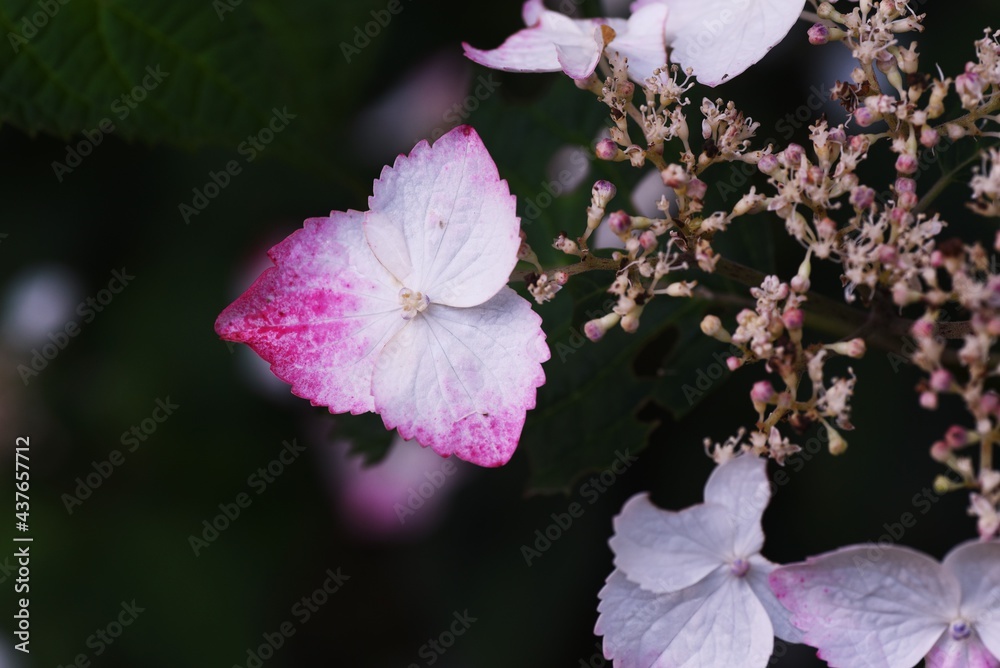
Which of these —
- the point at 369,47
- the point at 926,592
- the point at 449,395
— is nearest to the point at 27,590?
the point at 369,47

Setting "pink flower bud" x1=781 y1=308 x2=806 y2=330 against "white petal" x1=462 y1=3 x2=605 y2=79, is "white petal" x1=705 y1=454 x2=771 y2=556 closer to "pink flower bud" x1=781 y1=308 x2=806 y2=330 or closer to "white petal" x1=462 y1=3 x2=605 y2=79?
"pink flower bud" x1=781 y1=308 x2=806 y2=330

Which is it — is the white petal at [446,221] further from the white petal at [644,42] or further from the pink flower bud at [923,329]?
the pink flower bud at [923,329]

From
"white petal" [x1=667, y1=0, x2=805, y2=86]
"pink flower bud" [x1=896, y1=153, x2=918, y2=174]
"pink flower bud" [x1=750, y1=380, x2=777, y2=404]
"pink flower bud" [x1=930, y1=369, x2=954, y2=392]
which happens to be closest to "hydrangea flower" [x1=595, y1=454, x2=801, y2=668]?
"pink flower bud" [x1=750, y1=380, x2=777, y2=404]

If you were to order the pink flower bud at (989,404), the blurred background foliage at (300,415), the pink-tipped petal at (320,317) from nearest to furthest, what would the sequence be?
the pink flower bud at (989,404) < the pink-tipped petal at (320,317) < the blurred background foliage at (300,415)

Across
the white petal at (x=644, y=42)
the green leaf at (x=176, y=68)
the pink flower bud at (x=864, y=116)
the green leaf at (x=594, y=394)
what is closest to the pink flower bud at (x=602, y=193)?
the white petal at (x=644, y=42)

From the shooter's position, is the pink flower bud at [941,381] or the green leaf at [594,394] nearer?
the pink flower bud at [941,381]
